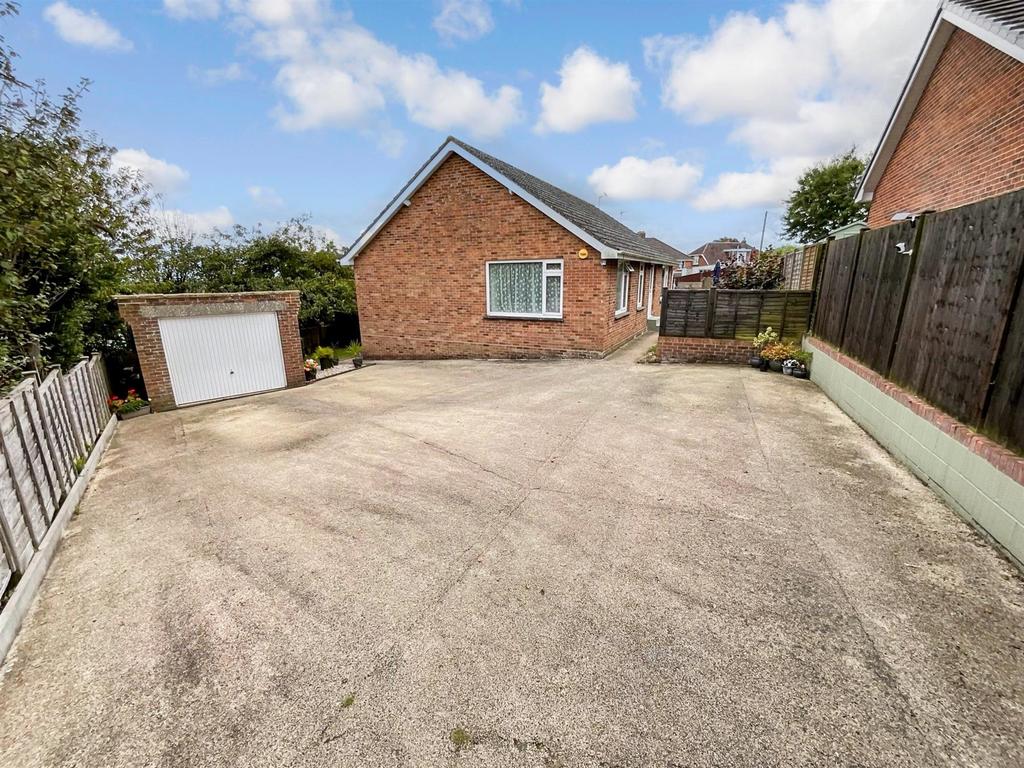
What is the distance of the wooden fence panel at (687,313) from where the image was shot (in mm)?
9906

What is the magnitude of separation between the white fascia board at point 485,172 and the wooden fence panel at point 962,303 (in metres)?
6.82

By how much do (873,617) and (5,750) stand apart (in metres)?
4.44

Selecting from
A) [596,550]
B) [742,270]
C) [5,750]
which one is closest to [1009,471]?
[596,550]

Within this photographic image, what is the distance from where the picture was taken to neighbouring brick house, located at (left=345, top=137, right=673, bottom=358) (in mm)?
11344

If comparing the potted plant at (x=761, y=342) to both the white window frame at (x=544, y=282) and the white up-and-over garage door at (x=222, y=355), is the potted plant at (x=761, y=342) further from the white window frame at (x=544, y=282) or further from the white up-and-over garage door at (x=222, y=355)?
the white up-and-over garage door at (x=222, y=355)

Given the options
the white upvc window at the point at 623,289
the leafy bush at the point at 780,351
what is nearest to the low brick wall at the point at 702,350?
the leafy bush at the point at 780,351

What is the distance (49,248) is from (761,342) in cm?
1177

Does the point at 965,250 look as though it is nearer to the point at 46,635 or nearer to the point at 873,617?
the point at 873,617

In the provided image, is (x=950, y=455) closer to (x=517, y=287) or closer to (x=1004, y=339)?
(x=1004, y=339)

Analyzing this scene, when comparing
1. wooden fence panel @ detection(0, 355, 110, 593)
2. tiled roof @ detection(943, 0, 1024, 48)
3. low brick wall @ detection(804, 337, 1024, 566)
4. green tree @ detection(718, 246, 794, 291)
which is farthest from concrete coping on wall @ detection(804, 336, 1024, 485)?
green tree @ detection(718, 246, 794, 291)

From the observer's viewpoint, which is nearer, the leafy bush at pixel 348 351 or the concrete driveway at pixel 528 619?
the concrete driveway at pixel 528 619

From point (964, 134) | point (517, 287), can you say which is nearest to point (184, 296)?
point (517, 287)

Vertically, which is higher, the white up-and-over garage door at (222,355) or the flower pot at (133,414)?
the white up-and-over garage door at (222,355)

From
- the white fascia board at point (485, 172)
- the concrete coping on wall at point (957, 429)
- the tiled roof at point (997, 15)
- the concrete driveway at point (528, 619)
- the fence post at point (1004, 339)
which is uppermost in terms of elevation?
the tiled roof at point (997, 15)
